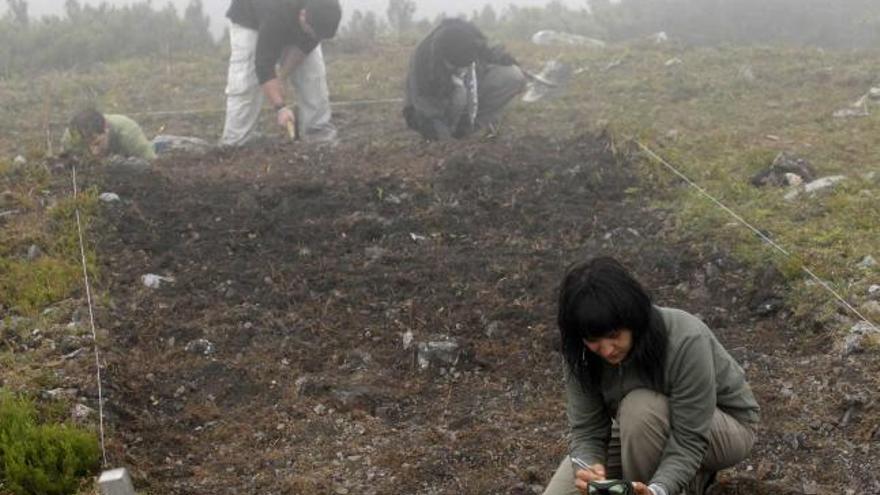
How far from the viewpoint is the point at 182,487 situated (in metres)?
3.94

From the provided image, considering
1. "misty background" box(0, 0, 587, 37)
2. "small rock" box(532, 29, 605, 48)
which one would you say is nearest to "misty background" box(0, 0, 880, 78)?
"small rock" box(532, 29, 605, 48)

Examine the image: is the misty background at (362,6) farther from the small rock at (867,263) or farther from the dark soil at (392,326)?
the small rock at (867,263)

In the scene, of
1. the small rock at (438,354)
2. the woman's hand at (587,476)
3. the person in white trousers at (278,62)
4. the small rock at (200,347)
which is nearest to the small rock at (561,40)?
the person in white trousers at (278,62)

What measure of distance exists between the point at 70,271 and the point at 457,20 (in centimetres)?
412

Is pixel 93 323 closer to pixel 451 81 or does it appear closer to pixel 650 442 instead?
pixel 650 442

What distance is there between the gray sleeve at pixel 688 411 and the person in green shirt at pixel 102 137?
5.97 metres

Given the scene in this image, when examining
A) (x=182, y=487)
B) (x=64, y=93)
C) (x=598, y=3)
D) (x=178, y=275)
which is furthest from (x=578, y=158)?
(x=598, y=3)

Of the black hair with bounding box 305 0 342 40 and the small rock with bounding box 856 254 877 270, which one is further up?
the black hair with bounding box 305 0 342 40

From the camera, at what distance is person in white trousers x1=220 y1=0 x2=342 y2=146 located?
A: 849 cm

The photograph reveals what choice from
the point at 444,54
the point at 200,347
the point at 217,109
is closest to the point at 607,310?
the point at 200,347

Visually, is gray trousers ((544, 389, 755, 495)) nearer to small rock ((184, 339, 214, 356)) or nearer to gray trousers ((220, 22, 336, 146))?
small rock ((184, 339, 214, 356))

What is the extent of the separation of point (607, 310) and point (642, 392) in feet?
1.28

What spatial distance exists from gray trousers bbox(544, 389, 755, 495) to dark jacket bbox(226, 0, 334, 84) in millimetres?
5836

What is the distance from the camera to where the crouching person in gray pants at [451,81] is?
8586 mm
